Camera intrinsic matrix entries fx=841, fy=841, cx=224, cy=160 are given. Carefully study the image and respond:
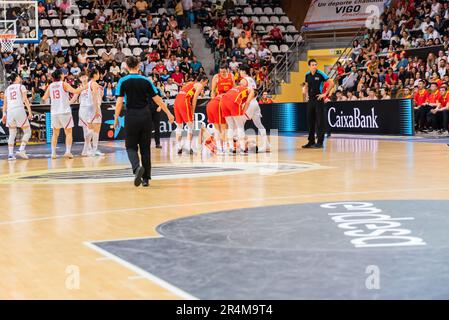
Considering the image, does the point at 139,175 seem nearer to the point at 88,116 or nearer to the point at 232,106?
the point at 232,106

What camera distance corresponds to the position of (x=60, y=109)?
18156 millimetres

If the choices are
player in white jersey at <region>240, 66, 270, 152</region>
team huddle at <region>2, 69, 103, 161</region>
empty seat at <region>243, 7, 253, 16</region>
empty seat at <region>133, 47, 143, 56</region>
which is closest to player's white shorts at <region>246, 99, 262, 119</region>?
player in white jersey at <region>240, 66, 270, 152</region>

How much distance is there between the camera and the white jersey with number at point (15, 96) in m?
18.4

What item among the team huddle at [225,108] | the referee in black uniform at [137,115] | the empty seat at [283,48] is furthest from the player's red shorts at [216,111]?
the empty seat at [283,48]

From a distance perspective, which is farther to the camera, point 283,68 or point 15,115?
point 283,68

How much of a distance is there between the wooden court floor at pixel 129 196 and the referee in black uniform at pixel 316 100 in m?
1.05

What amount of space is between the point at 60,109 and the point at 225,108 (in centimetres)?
363

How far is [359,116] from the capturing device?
2538cm

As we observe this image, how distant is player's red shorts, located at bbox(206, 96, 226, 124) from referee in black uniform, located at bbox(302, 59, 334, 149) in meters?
2.52

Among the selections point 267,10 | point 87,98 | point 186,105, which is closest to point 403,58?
point 186,105

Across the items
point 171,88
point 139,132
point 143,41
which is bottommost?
point 139,132

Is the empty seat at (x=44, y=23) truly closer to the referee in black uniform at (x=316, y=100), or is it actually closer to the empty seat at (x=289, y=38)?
the empty seat at (x=289, y=38)

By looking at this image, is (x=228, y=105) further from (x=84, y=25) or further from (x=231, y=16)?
(x=231, y=16)

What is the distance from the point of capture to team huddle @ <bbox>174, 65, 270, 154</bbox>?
57.0 feet
